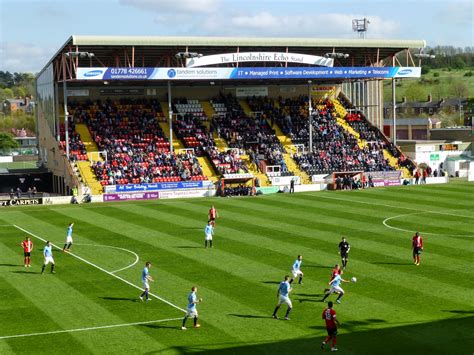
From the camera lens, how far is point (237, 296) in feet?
96.1

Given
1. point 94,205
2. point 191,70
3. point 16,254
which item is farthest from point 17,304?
point 191,70

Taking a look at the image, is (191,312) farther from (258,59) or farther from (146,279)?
(258,59)

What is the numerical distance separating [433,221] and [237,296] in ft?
72.5

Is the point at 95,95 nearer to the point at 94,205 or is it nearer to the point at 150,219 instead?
the point at 94,205

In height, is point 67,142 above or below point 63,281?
above

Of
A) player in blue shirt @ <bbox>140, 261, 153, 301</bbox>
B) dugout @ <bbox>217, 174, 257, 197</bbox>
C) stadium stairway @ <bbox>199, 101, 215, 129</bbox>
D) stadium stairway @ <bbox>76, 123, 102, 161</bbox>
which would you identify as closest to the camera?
player in blue shirt @ <bbox>140, 261, 153, 301</bbox>

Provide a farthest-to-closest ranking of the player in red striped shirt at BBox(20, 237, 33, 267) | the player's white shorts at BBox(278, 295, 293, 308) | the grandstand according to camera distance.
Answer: the grandstand < the player in red striped shirt at BBox(20, 237, 33, 267) < the player's white shorts at BBox(278, 295, 293, 308)

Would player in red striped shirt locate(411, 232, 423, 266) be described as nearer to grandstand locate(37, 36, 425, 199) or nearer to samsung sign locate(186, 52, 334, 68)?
grandstand locate(37, 36, 425, 199)

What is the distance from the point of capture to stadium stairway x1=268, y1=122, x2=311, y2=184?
72744 mm

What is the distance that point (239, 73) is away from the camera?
72.4 meters

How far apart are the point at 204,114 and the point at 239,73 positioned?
8949 mm

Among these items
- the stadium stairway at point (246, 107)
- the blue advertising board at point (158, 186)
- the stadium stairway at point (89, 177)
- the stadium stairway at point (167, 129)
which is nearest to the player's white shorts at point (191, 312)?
the blue advertising board at point (158, 186)

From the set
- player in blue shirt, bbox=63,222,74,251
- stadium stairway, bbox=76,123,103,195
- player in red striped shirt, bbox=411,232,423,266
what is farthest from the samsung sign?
player in red striped shirt, bbox=411,232,423,266

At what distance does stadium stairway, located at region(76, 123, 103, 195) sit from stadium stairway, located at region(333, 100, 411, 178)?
1043 inches
